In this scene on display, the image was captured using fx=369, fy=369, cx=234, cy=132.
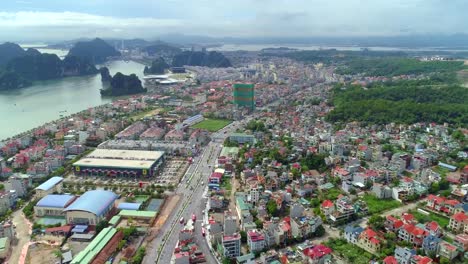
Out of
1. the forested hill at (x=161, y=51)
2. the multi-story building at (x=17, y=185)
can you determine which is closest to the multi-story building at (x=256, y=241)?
the multi-story building at (x=17, y=185)

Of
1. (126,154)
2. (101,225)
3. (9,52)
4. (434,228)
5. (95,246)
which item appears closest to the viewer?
(95,246)

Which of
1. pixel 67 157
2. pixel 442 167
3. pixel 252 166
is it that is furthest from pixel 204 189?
pixel 442 167

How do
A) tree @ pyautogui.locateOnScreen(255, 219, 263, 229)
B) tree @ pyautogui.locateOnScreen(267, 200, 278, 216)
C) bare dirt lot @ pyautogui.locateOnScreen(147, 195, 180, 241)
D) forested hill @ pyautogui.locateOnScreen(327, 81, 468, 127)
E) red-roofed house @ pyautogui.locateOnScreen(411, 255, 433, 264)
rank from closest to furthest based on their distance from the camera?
red-roofed house @ pyautogui.locateOnScreen(411, 255, 433, 264)
tree @ pyautogui.locateOnScreen(255, 219, 263, 229)
bare dirt lot @ pyautogui.locateOnScreen(147, 195, 180, 241)
tree @ pyautogui.locateOnScreen(267, 200, 278, 216)
forested hill @ pyautogui.locateOnScreen(327, 81, 468, 127)

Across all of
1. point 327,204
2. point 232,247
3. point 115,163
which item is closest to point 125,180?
point 115,163

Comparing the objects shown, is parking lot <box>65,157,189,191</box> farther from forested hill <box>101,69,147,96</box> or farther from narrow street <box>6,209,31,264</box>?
forested hill <box>101,69,147,96</box>

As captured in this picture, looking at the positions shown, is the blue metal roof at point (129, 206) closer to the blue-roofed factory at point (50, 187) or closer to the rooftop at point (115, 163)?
the rooftop at point (115, 163)

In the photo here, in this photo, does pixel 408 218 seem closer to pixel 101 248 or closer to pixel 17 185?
pixel 101 248

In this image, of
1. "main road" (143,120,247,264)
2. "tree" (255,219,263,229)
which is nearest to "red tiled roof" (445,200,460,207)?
"tree" (255,219,263,229)
